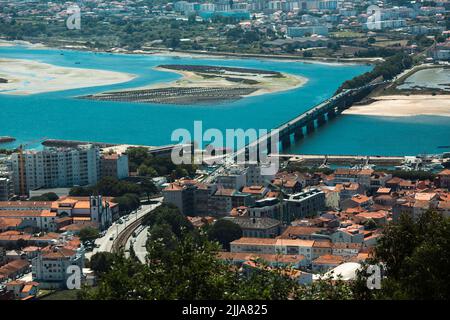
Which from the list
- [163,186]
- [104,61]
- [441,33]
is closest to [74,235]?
[163,186]

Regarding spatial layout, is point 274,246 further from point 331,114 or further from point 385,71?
point 385,71

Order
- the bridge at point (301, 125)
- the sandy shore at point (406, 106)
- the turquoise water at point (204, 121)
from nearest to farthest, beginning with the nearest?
the bridge at point (301, 125) → the turquoise water at point (204, 121) → the sandy shore at point (406, 106)

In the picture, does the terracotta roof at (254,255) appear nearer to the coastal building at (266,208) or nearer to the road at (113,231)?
the road at (113,231)

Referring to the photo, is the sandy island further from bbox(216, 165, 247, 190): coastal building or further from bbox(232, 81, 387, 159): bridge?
bbox(216, 165, 247, 190): coastal building

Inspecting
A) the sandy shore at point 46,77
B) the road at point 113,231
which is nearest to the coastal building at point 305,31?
the sandy shore at point 46,77

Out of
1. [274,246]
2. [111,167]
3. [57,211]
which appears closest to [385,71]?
[111,167]
